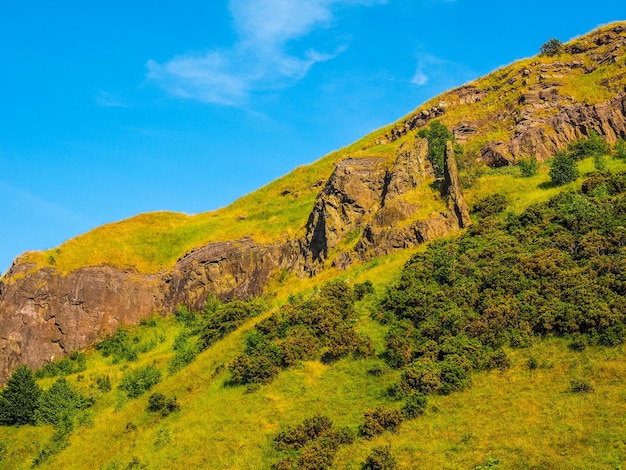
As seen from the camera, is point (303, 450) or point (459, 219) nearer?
point (303, 450)

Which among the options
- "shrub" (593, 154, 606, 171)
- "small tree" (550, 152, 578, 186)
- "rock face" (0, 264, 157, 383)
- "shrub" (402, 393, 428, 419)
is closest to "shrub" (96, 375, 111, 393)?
"rock face" (0, 264, 157, 383)

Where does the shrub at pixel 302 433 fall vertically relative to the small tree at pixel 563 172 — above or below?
below

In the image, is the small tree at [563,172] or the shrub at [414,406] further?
the small tree at [563,172]

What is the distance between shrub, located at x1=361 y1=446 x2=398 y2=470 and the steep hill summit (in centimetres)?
2820

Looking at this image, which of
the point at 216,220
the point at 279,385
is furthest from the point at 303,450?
the point at 216,220

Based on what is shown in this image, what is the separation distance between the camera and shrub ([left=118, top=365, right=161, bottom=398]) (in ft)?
146

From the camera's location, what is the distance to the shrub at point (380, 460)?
83.6 ft

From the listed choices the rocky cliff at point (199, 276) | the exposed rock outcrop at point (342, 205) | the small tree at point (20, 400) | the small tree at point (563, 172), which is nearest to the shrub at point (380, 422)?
the rocky cliff at point (199, 276)

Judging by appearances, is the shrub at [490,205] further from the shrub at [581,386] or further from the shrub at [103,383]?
the shrub at [103,383]

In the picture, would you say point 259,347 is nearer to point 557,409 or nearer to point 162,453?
point 162,453

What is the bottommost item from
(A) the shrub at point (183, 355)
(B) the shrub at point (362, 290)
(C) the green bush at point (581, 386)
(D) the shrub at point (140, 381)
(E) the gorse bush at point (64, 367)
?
(C) the green bush at point (581, 386)

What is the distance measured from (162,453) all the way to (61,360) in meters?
31.3

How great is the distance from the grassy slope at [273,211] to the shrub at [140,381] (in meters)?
23.2

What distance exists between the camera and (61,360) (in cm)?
5866
